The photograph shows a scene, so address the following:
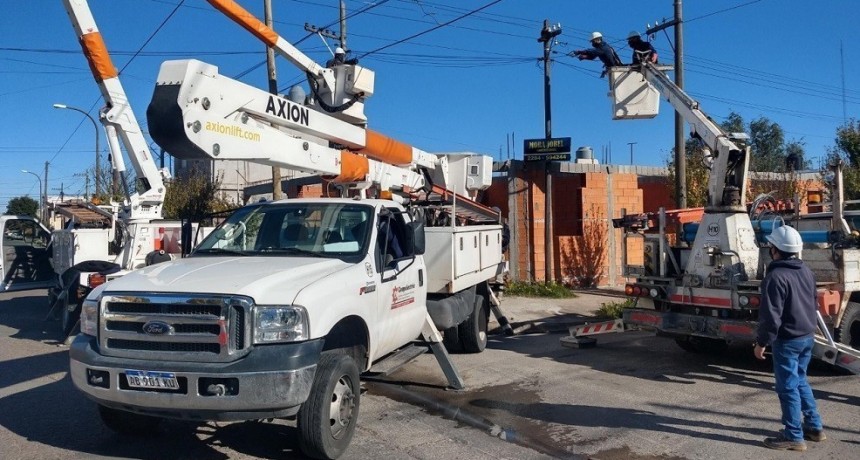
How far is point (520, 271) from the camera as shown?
19031 mm

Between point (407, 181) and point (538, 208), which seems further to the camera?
point (538, 208)

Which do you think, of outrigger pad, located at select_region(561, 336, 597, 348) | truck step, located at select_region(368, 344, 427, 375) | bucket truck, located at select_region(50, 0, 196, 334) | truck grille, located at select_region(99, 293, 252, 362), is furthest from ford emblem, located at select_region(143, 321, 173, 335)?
outrigger pad, located at select_region(561, 336, 597, 348)

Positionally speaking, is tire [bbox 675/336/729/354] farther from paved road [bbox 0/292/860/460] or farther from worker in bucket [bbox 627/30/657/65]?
worker in bucket [bbox 627/30/657/65]

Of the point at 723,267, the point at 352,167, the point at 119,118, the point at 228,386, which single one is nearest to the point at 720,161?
the point at 723,267

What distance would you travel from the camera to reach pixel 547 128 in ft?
61.7

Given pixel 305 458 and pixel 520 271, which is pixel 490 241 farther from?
pixel 520 271

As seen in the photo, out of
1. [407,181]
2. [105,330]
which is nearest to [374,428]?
[105,330]

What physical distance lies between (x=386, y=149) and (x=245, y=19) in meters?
2.47

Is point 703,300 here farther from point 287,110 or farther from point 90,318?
point 90,318

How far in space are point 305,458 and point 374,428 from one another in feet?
3.35

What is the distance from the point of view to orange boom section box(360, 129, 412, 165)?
927cm

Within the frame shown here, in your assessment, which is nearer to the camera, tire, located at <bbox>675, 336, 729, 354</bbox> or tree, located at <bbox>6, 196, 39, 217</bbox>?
tire, located at <bbox>675, 336, 729, 354</bbox>

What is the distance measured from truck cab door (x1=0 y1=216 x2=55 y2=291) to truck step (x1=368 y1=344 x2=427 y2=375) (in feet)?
36.5

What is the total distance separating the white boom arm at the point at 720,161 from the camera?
874cm
